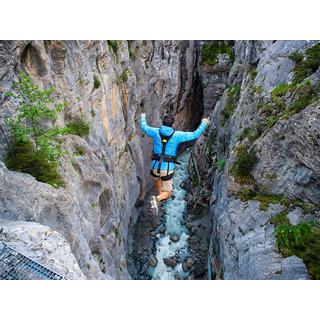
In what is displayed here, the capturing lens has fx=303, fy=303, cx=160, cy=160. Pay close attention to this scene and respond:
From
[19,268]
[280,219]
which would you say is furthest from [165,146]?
[19,268]

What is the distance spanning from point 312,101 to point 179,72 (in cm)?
2698

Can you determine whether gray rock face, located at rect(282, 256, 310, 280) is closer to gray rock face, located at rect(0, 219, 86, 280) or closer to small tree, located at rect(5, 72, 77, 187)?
gray rock face, located at rect(0, 219, 86, 280)

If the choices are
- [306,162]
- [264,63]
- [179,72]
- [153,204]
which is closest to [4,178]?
[153,204]

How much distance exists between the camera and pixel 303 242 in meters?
9.05

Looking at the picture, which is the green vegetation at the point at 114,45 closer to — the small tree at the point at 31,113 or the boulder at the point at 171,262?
the small tree at the point at 31,113

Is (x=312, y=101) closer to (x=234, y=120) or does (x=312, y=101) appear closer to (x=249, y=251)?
(x=249, y=251)

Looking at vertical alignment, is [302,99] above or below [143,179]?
above

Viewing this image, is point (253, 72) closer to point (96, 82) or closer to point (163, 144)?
point (96, 82)

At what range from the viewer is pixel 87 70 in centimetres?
1521

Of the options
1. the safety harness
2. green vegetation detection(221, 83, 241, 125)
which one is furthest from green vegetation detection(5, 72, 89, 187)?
green vegetation detection(221, 83, 241, 125)

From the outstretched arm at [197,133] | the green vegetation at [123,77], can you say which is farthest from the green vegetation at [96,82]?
the outstretched arm at [197,133]

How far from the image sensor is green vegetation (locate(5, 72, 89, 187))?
885 cm

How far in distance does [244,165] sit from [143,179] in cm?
1319

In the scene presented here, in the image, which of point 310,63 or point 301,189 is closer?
point 301,189
